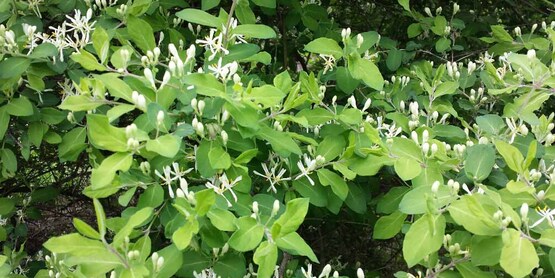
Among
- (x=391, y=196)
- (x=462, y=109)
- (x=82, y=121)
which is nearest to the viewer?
(x=391, y=196)

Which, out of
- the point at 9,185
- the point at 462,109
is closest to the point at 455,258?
the point at 462,109

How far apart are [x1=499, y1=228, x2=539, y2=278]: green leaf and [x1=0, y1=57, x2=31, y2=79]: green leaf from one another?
179 centimetres

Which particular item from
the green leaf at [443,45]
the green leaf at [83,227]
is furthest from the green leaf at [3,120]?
the green leaf at [443,45]

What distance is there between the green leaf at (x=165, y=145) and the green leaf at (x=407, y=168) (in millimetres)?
696

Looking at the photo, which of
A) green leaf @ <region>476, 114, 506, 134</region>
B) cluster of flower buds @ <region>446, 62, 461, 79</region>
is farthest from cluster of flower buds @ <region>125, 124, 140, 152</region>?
cluster of flower buds @ <region>446, 62, 461, 79</region>

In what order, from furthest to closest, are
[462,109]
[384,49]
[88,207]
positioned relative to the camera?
[88,207] → [384,49] → [462,109]

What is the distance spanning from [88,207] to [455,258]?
121 inches

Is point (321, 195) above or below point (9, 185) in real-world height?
above

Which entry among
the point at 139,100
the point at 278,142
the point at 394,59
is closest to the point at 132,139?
the point at 139,100

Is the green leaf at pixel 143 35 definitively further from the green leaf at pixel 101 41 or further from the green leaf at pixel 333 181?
the green leaf at pixel 333 181

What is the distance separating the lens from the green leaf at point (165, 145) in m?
1.52

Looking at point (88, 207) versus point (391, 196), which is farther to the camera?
point (88, 207)

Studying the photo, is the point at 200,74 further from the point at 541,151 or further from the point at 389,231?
the point at 541,151

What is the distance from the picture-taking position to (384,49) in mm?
3234
